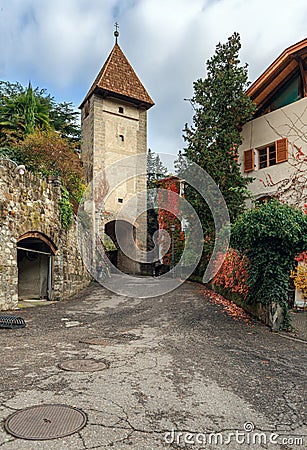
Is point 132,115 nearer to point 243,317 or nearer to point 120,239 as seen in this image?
point 120,239

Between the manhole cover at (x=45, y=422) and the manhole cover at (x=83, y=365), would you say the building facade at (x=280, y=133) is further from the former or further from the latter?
the manhole cover at (x=45, y=422)

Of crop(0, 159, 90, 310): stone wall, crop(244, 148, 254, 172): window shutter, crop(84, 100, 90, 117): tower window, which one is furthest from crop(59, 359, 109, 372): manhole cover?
crop(84, 100, 90, 117): tower window

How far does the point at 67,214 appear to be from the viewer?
525 inches

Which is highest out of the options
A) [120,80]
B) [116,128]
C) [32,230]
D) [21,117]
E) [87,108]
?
[120,80]

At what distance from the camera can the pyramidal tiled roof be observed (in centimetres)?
2391

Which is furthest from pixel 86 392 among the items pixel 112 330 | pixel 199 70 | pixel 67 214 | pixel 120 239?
pixel 120 239

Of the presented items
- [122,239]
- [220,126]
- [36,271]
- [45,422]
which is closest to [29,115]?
[36,271]

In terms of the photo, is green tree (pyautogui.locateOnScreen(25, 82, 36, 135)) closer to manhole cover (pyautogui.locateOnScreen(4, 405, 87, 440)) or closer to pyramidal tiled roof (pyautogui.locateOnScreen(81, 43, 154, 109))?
pyramidal tiled roof (pyautogui.locateOnScreen(81, 43, 154, 109))

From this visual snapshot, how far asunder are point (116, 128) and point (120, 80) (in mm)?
Answer: 3294

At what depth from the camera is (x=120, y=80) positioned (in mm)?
24984

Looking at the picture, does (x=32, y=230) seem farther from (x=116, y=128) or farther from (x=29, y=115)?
(x=116, y=128)

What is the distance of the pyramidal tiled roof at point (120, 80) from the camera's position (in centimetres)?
2391

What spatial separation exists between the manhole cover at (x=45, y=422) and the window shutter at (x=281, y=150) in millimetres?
11434

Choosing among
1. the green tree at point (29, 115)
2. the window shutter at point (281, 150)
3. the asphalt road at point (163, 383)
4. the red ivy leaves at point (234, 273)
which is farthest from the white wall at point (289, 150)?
the green tree at point (29, 115)
